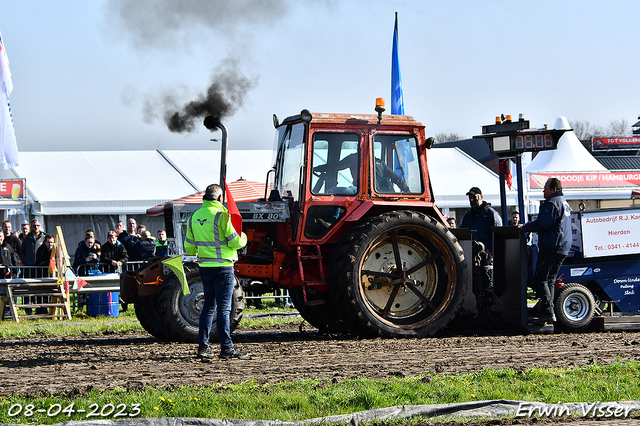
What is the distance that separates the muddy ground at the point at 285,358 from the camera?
6426 millimetres

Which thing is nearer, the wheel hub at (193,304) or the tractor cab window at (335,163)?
the wheel hub at (193,304)

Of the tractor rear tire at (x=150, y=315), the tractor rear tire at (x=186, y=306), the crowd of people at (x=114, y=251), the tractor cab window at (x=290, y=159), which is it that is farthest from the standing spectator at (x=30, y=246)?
the tractor rear tire at (x=186, y=306)

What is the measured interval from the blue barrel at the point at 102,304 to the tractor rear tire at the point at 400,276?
612cm

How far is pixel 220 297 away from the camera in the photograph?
773cm

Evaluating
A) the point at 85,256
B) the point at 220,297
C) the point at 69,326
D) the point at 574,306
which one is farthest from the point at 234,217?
the point at 85,256

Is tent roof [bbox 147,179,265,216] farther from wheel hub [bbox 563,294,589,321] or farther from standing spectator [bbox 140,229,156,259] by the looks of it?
wheel hub [bbox 563,294,589,321]

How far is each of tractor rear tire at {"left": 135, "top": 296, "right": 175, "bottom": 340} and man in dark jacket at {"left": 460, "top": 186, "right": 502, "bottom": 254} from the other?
4427 millimetres

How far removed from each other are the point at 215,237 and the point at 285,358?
1.39 metres

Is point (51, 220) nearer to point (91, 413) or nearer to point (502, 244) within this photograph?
point (502, 244)

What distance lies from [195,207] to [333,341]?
2.25 m

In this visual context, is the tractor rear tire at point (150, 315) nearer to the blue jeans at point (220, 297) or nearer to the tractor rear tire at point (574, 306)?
the blue jeans at point (220, 297)

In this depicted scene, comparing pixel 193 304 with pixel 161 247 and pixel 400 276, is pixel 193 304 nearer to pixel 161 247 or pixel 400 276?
pixel 400 276

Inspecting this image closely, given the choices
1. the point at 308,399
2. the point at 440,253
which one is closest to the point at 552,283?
the point at 440,253

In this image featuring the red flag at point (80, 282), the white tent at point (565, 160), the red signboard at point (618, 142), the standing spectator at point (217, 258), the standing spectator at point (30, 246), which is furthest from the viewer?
the red signboard at point (618, 142)
